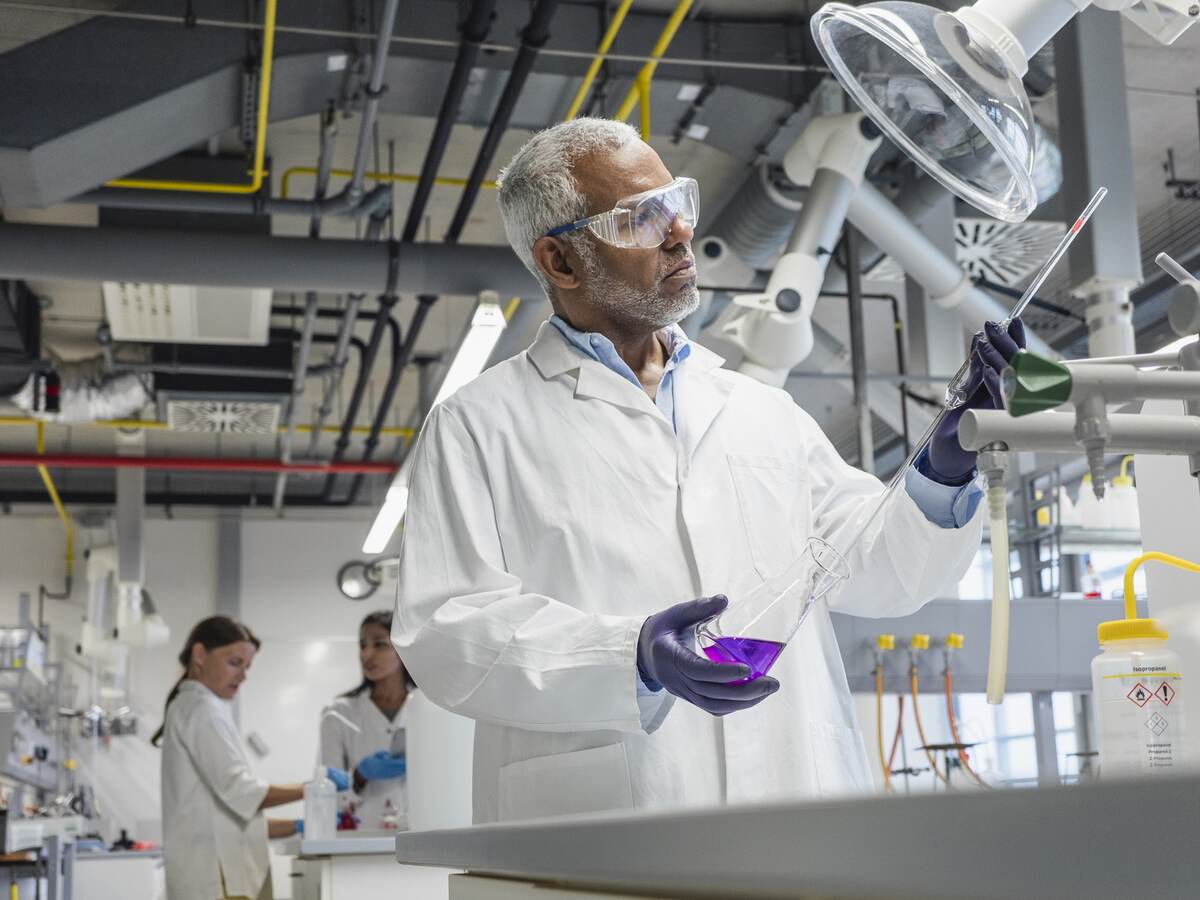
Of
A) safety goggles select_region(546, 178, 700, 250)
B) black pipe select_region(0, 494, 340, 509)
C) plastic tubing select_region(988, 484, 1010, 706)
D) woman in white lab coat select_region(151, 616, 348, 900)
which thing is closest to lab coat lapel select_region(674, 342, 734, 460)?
safety goggles select_region(546, 178, 700, 250)

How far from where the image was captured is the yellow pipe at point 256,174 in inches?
159

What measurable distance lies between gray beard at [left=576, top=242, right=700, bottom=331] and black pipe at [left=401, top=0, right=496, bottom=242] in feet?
8.18

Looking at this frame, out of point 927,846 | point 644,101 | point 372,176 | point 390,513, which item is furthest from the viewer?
point 390,513

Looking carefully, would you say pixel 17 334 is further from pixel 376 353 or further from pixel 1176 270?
pixel 1176 270

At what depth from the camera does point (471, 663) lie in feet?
4.32

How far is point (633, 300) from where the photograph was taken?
1645 millimetres

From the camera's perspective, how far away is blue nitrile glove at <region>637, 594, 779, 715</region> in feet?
3.61

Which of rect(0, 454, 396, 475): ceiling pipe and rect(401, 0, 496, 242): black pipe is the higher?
rect(401, 0, 496, 242): black pipe

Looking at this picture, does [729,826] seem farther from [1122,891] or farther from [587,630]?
[587,630]

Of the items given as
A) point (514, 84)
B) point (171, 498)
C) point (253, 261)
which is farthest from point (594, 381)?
point (171, 498)

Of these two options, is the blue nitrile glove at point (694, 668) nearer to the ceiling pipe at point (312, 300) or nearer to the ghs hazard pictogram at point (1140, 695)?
the ghs hazard pictogram at point (1140, 695)

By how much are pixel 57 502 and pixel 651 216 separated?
9270 millimetres

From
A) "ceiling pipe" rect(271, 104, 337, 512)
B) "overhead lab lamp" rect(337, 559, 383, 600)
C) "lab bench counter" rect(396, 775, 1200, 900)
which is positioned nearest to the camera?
"lab bench counter" rect(396, 775, 1200, 900)

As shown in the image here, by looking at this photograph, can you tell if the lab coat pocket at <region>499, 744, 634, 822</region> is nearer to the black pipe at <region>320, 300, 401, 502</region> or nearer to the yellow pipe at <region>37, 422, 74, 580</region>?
the black pipe at <region>320, 300, 401, 502</region>
